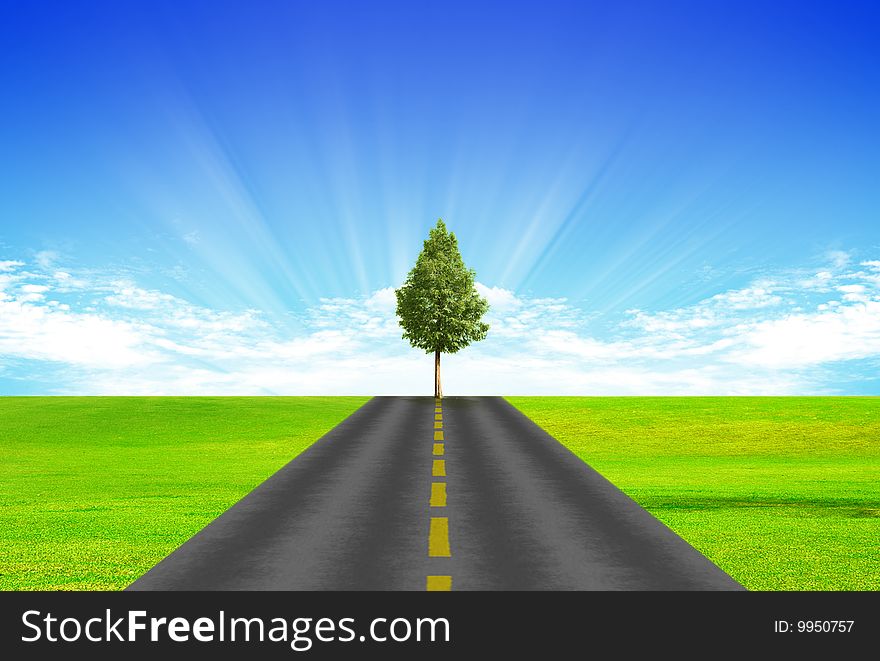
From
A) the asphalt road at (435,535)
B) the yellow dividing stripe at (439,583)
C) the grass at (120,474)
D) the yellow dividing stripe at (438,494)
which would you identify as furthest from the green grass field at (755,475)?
the grass at (120,474)

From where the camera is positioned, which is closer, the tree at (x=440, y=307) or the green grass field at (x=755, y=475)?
the green grass field at (x=755, y=475)

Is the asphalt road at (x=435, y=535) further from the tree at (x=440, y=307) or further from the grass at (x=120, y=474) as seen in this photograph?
the tree at (x=440, y=307)

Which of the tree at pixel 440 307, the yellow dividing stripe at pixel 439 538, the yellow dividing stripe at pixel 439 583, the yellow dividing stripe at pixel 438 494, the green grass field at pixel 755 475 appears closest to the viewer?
the yellow dividing stripe at pixel 439 583

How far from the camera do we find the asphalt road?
22.8 feet

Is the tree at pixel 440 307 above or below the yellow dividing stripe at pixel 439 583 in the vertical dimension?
above

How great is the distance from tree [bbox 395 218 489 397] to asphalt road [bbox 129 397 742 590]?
30.3 meters

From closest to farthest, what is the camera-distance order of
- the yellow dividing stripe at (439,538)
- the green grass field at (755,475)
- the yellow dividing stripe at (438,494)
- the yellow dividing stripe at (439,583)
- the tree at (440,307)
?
1. the yellow dividing stripe at (439,583)
2. the yellow dividing stripe at (439,538)
3. the green grass field at (755,475)
4. the yellow dividing stripe at (438,494)
5. the tree at (440,307)

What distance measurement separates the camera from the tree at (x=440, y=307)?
153ft

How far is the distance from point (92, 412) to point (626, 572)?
30334 mm

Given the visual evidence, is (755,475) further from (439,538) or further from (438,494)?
(439,538)

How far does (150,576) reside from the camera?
7066mm

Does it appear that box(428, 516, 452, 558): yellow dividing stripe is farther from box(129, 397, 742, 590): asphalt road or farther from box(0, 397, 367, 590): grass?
box(0, 397, 367, 590): grass

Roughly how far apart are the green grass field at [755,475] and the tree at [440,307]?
10.2 m

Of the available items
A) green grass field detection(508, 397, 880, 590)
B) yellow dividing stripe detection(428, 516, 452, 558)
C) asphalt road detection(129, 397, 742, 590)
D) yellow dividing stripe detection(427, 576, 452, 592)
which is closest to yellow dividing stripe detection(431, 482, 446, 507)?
asphalt road detection(129, 397, 742, 590)
